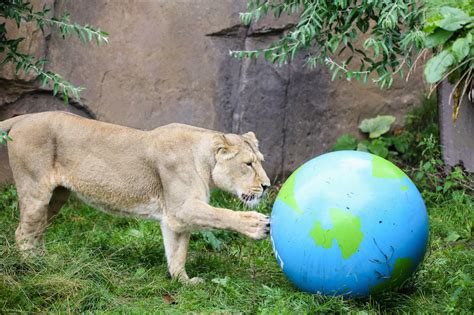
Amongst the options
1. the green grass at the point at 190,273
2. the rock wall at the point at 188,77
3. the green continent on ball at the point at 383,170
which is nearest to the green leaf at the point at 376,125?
the rock wall at the point at 188,77

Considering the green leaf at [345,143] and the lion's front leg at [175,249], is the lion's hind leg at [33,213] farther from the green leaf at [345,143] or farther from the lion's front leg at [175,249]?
the green leaf at [345,143]

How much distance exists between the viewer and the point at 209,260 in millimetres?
6625

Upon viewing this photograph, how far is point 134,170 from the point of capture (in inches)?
260

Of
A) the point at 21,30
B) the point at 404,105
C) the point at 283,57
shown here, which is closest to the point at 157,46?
the point at 21,30

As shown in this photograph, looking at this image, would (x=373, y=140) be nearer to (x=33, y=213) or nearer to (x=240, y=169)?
(x=240, y=169)

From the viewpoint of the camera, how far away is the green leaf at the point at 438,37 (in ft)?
15.7

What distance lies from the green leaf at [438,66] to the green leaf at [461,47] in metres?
0.04

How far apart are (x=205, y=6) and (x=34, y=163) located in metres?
2.85

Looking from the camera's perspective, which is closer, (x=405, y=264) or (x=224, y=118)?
(x=405, y=264)

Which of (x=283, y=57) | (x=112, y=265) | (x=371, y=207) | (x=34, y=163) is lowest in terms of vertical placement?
(x=112, y=265)

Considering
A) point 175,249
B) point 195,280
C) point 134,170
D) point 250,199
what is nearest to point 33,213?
point 134,170

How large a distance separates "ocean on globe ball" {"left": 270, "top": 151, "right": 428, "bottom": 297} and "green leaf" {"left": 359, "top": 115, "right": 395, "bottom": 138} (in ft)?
11.3

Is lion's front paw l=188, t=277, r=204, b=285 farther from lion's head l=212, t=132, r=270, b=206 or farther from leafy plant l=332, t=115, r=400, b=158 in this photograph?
leafy plant l=332, t=115, r=400, b=158

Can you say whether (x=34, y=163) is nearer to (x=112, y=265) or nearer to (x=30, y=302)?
(x=112, y=265)
